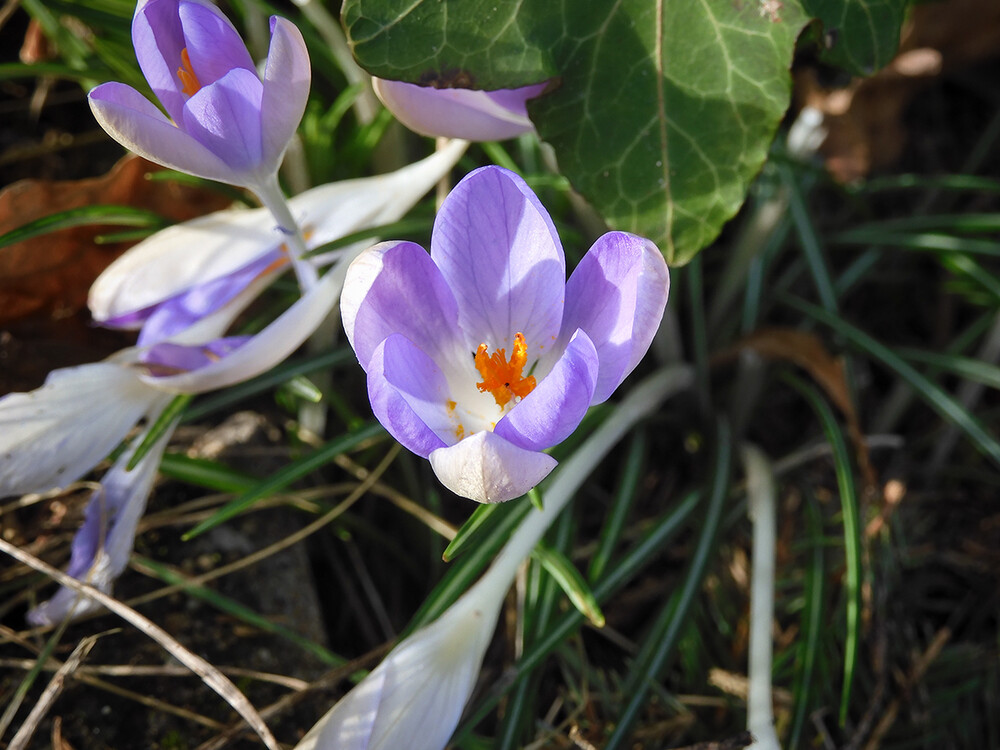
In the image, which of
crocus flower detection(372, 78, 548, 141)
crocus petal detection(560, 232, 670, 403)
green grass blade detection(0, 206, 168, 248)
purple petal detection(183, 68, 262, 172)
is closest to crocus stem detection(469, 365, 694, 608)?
crocus petal detection(560, 232, 670, 403)

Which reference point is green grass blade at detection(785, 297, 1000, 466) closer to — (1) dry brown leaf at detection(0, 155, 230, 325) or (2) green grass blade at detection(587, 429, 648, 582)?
(2) green grass blade at detection(587, 429, 648, 582)

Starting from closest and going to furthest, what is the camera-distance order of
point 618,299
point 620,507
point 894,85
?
point 618,299
point 620,507
point 894,85

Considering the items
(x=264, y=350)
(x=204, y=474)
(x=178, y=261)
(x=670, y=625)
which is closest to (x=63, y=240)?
(x=178, y=261)

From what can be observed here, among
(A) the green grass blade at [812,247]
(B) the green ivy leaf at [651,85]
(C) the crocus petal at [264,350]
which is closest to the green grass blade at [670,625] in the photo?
(A) the green grass blade at [812,247]

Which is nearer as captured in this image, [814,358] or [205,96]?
[205,96]

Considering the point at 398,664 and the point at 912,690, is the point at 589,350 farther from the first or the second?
the point at 912,690

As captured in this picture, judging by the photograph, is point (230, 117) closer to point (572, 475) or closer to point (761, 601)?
point (572, 475)

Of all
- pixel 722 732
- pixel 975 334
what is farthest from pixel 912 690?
pixel 975 334
